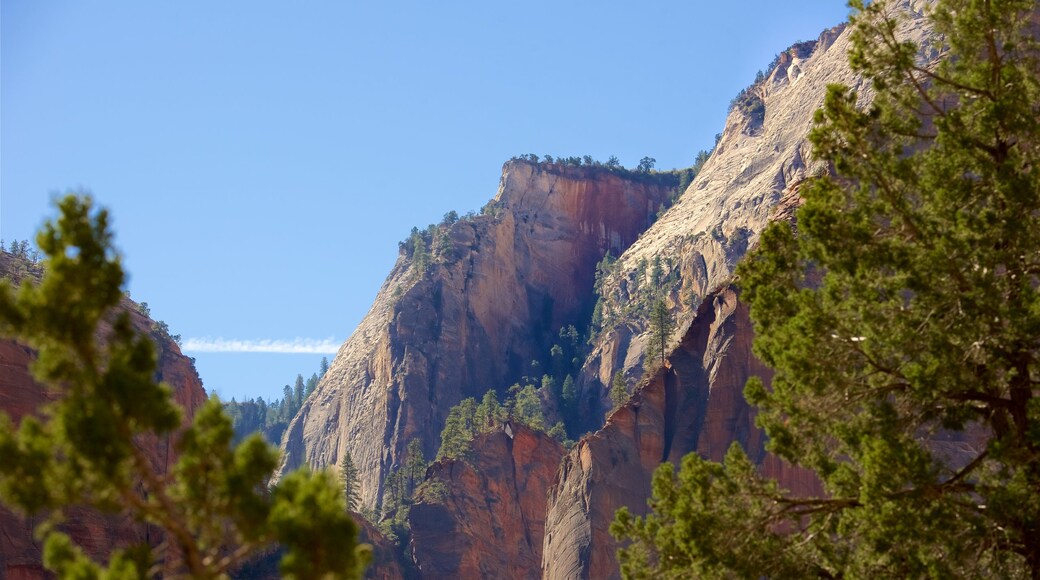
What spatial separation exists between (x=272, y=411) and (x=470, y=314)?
50.9m

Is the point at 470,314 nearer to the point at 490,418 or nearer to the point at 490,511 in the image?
the point at 490,418

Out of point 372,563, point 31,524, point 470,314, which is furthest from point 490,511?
point 470,314

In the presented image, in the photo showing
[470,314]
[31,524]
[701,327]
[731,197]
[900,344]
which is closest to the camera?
[900,344]

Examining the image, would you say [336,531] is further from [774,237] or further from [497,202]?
[497,202]

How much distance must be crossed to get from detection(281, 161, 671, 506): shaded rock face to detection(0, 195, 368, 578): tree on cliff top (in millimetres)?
107166

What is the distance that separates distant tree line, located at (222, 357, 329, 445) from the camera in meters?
168

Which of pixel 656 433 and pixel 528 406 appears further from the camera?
pixel 528 406

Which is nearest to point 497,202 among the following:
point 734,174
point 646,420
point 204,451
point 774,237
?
point 734,174

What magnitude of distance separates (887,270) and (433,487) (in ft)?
237

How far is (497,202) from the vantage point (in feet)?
498

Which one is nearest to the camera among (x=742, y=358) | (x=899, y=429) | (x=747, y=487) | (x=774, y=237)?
(x=899, y=429)

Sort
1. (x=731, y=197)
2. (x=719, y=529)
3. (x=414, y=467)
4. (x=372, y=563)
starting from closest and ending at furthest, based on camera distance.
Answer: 1. (x=719, y=529)
2. (x=372, y=563)
3. (x=414, y=467)
4. (x=731, y=197)

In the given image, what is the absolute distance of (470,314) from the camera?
453 feet

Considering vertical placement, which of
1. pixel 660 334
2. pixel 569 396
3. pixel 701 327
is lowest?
pixel 701 327
